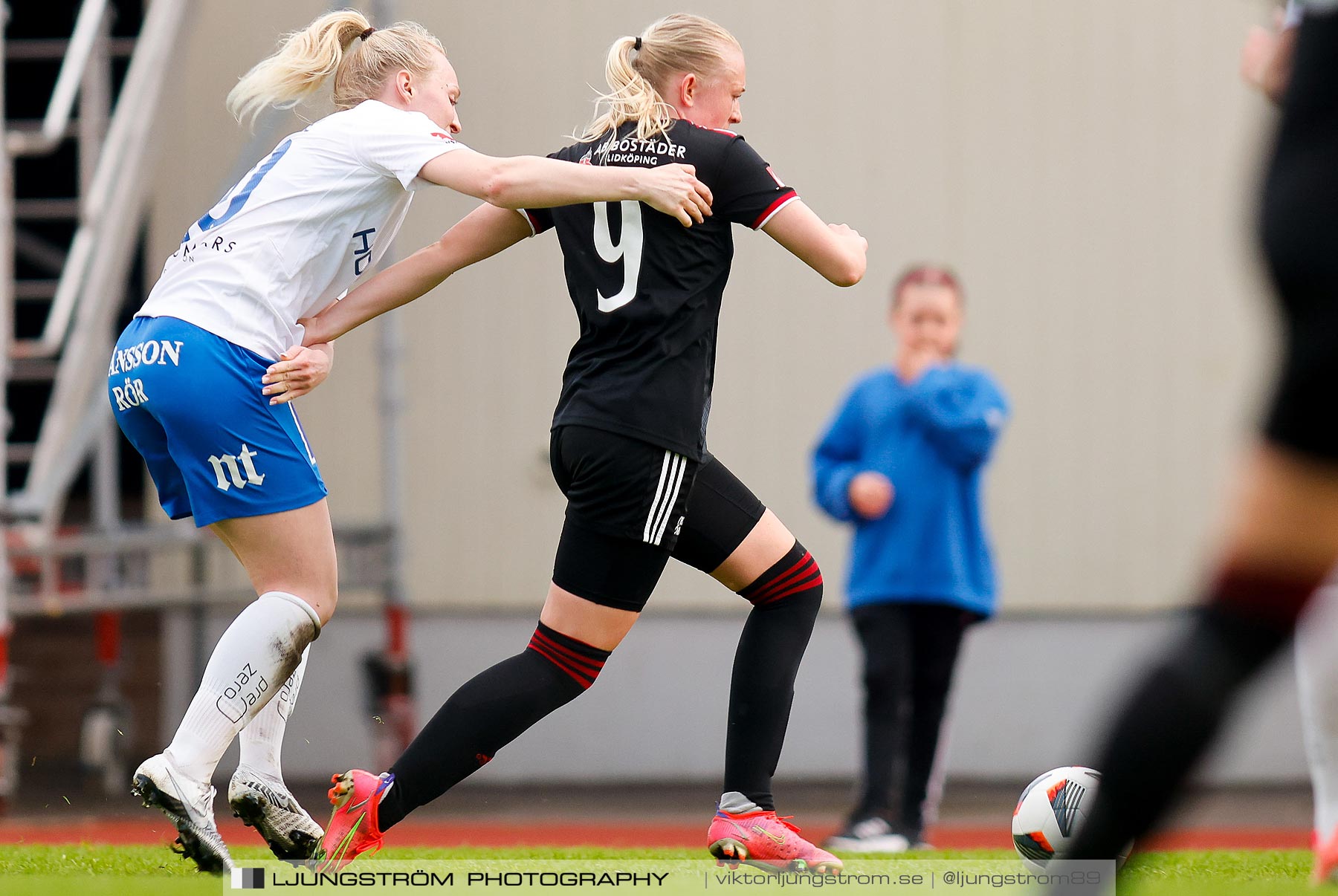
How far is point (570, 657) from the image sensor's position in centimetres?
319

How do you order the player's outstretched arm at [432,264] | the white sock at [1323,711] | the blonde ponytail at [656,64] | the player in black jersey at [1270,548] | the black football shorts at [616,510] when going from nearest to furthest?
1. the player in black jersey at [1270,548]
2. the black football shorts at [616,510]
3. the blonde ponytail at [656,64]
4. the white sock at [1323,711]
5. the player's outstretched arm at [432,264]

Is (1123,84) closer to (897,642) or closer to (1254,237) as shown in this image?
(897,642)

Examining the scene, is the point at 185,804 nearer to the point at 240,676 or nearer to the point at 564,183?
the point at 240,676

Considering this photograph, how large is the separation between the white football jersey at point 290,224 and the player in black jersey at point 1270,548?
187 centimetres

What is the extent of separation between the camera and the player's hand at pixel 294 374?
318 centimetres

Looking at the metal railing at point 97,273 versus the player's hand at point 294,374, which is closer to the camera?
the player's hand at point 294,374

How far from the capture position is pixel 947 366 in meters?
5.21

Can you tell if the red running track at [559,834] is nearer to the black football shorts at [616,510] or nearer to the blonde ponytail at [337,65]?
Answer: the black football shorts at [616,510]

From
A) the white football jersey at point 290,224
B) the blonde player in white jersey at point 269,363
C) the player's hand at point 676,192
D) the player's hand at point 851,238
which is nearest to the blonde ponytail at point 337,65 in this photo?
the blonde player in white jersey at point 269,363

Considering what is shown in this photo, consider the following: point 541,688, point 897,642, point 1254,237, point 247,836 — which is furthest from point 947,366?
point 1254,237

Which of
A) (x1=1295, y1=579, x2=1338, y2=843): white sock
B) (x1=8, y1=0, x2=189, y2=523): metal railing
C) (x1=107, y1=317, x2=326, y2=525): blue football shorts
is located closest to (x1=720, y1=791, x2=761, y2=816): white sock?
(x1=107, y1=317, x2=326, y2=525): blue football shorts

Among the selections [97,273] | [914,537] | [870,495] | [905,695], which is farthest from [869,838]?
[97,273]

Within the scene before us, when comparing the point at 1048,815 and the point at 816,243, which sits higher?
the point at 816,243

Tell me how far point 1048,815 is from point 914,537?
1889 millimetres
